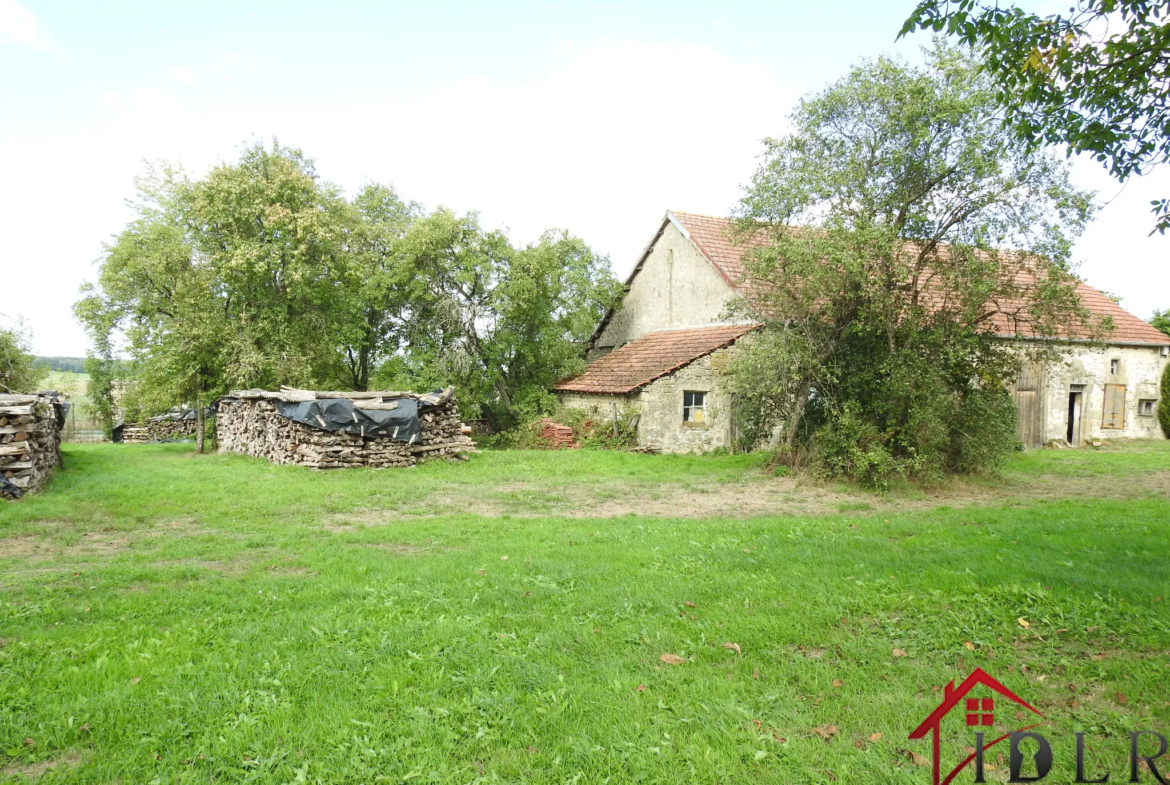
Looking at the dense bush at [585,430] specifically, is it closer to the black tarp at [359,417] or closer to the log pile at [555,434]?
the log pile at [555,434]

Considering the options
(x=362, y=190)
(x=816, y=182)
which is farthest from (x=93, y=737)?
(x=362, y=190)

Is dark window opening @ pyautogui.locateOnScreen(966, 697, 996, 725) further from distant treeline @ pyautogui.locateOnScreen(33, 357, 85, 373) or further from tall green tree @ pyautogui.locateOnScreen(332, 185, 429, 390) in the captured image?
distant treeline @ pyautogui.locateOnScreen(33, 357, 85, 373)

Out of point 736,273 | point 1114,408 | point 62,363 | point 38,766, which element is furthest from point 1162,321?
point 62,363

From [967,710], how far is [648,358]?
1817 centimetres

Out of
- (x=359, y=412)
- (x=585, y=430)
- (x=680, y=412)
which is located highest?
(x=680, y=412)

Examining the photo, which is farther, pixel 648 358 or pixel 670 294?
pixel 670 294

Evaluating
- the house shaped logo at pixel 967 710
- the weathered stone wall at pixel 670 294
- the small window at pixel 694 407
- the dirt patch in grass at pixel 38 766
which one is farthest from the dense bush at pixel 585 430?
the dirt patch in grass at pixel 38 766

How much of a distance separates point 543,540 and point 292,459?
11037mm

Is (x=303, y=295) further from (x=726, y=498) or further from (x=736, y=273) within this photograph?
(x=726, y=498)

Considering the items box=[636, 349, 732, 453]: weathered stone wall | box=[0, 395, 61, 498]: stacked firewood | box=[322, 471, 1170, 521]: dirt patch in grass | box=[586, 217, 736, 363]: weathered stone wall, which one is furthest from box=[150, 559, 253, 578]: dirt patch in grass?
box=[586, 217, 736, 363]: weathered stone wall

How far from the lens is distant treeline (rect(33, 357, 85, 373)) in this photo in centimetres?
2802

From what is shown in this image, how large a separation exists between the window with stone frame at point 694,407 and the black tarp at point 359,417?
7.78m

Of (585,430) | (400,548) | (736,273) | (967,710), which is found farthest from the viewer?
(585,430)

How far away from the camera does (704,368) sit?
19781mm
